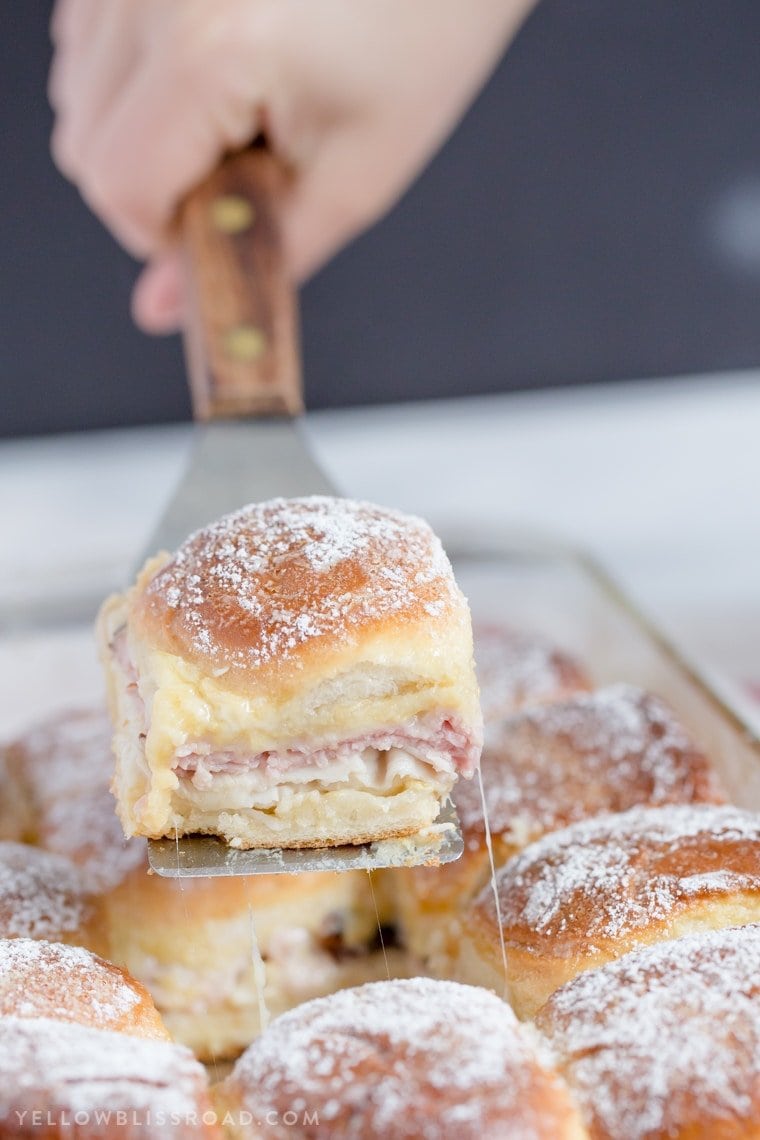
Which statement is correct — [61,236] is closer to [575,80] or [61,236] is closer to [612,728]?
[575,80]

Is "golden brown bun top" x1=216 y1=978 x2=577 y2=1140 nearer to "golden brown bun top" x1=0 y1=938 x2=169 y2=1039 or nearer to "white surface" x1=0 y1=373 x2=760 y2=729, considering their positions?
"golden brown bun top" x1=0 y1=938 x2=169 y2=1039

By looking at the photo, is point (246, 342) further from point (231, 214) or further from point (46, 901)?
point (46, 901)

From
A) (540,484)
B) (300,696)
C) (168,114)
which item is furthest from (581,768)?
(540,484)

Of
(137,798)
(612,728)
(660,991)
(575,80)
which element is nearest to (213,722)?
(137,798)

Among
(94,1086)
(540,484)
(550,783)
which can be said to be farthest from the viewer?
(540,484)

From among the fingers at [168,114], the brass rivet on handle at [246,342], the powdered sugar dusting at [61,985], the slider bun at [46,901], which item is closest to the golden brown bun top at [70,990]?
the powdered sugar dusting at [61,985]
